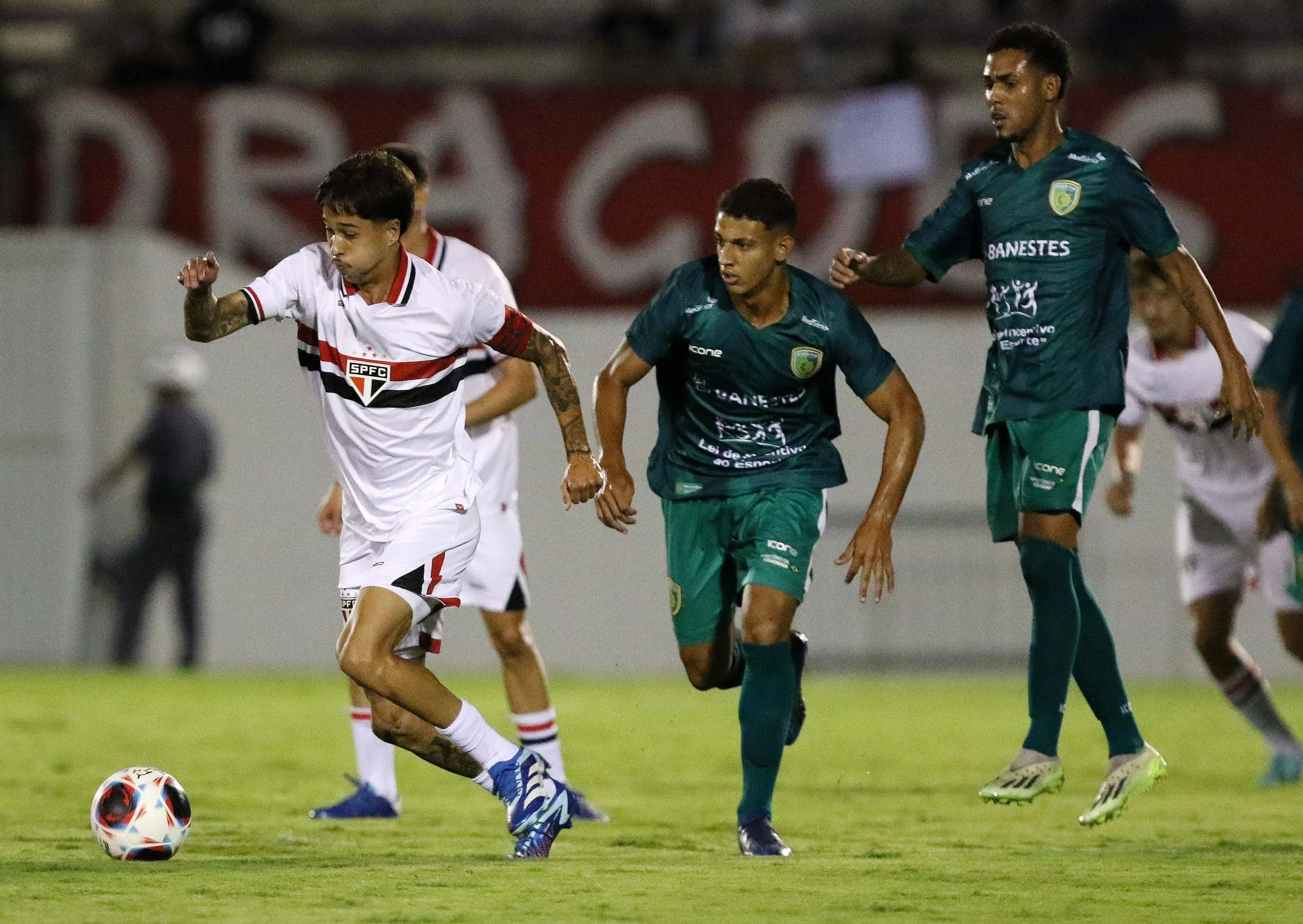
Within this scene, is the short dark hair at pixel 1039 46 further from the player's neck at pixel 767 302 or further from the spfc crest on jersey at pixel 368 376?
the spfc crest on jersey at pixel 368 376

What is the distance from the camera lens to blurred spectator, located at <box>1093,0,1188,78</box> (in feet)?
54.0

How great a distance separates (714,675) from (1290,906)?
2.35 m

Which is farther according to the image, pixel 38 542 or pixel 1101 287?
pixel 38 542

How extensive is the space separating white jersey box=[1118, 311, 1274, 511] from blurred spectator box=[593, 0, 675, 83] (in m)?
8.24

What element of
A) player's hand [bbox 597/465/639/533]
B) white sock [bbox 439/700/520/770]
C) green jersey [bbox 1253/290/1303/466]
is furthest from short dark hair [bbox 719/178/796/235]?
green jersey [bbox 1253/290/1303/466]

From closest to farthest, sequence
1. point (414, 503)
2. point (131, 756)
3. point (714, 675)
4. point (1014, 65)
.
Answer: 1. point (414, 503)
2. point (1014, 65)
3. point (714, 675)
4. point (131, 756)

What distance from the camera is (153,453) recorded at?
51.8 ft

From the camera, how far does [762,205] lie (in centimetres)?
670

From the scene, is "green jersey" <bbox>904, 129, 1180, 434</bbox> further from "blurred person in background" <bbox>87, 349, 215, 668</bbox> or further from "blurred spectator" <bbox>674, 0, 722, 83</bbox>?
"blurred spectator" <bbox>674, 0, 722, 83</bbox>

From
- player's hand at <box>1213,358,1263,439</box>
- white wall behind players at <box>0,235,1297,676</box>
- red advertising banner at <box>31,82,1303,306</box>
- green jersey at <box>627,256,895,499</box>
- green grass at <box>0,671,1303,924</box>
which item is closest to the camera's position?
green grass at <box>0,671,1303,924</box>

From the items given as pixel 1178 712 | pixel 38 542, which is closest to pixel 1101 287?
pixel 1178 712

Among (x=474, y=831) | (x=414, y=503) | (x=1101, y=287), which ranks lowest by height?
(x=474, y=831)

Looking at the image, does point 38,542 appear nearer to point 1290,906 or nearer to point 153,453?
point 153,453

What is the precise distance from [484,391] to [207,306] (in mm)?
1912
